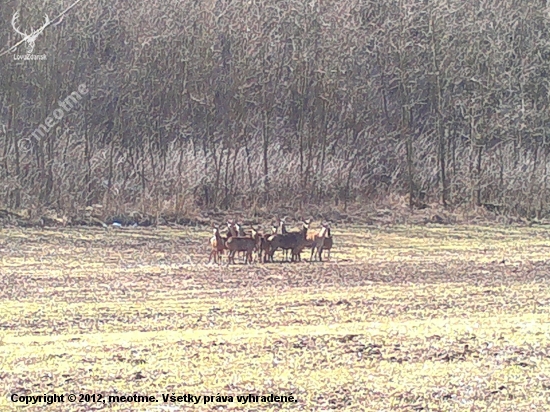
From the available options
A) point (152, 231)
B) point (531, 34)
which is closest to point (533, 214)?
point (531, 34)

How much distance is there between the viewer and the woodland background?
26406 millimetres

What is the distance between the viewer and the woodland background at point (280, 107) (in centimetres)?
2641

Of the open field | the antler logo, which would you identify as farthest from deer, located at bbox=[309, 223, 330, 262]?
the antler logo

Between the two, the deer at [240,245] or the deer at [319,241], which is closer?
the deer at [240,245]

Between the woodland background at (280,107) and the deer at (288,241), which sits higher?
the woodland background at (280,107)

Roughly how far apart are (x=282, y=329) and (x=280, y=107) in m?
19.2

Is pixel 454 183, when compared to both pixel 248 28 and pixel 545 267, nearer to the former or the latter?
pixel 248 28

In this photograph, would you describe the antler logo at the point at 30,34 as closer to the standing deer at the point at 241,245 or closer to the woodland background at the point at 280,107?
the woodland background at the point at 280,107

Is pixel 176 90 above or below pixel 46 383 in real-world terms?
above

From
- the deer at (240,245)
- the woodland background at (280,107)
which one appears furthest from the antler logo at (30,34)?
the deer at (240,245)

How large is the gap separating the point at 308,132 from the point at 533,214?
7.49 m

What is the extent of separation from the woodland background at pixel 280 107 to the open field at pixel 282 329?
26.1 ft

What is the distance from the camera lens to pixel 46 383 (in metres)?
7.62

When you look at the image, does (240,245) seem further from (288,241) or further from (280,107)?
(280,107)
